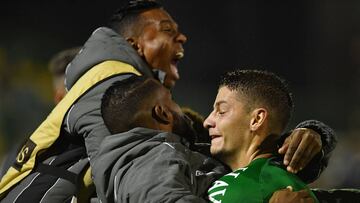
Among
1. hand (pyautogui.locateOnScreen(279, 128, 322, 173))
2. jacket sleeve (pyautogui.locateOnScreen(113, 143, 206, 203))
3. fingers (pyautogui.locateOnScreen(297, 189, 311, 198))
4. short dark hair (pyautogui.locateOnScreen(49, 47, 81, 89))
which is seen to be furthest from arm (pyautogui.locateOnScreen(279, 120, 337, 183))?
short dark hair (pyautogui.locateOnScreen(49, 47, 81, 89))

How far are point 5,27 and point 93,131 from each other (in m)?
5.26

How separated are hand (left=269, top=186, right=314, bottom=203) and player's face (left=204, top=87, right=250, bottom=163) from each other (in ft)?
0.72

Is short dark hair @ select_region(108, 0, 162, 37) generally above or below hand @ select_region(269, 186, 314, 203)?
above

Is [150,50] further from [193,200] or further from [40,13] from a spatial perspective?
[40,13]

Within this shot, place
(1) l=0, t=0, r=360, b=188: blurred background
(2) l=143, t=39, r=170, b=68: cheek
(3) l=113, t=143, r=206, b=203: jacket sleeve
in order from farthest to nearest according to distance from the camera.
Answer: (1) l=0, t=0, r=360, b=188: blurred background
(2) l=143, t=39, r=170, b=68: cheek
(3) l=113, t=143, r=206, b=203: jacket sleeve

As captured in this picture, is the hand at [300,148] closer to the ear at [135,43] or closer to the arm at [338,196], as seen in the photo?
the arm at [338,196]

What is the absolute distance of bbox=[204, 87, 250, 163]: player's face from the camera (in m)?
2.31

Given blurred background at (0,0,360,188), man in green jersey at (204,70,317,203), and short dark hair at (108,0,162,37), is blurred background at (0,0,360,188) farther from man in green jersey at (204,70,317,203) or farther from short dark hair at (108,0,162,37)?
man in green jersey at (204,70,317,203)

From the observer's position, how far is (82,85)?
2.59 m

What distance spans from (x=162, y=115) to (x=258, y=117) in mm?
268

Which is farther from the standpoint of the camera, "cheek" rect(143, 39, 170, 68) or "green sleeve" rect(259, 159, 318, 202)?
"cheek" rect(143, 39, 170, 68)

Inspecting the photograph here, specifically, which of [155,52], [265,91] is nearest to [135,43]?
[155,52]

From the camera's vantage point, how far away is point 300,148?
2340 mm

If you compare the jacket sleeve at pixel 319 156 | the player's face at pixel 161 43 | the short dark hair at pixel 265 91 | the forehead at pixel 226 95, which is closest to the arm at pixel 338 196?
the jacket sleeve at pixel 319 156
